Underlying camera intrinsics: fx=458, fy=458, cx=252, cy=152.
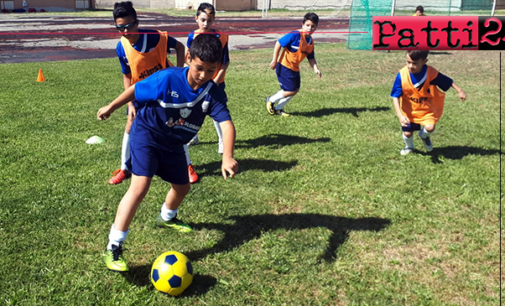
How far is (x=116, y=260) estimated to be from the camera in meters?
3.88

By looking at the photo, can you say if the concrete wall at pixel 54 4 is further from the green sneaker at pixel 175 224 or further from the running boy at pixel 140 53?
the green sneaker at pixel 175 224

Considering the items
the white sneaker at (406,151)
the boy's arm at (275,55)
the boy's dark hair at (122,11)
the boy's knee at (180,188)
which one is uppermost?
the boy's dark hair at (122,11)

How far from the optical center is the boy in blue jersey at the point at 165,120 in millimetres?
3709

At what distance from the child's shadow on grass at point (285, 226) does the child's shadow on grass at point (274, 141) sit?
2426 mm

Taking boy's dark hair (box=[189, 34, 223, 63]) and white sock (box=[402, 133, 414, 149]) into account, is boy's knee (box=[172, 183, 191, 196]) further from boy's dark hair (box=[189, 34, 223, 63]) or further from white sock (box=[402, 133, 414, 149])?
white sock (box=[402, 133, 414, 149])

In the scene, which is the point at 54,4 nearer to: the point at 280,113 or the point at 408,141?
the point at 280,113

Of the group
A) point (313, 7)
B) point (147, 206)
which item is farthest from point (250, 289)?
point (313, 7)

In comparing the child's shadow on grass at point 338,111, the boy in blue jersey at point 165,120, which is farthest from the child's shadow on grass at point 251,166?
the child's shadow on grass at point 338,111

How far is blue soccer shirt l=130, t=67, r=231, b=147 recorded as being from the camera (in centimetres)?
376

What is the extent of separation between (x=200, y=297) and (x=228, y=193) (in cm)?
198

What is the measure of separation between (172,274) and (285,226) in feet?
5.02

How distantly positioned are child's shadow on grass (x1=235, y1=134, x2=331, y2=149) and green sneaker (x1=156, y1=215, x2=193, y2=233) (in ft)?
9.07

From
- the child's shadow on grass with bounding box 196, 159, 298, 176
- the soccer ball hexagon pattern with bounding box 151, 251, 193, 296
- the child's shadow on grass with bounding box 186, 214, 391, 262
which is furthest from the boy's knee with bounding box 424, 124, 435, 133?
the soccer ball hexagon pattern with bounding box 151, 251, 193, 296

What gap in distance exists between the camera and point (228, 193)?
551cm
